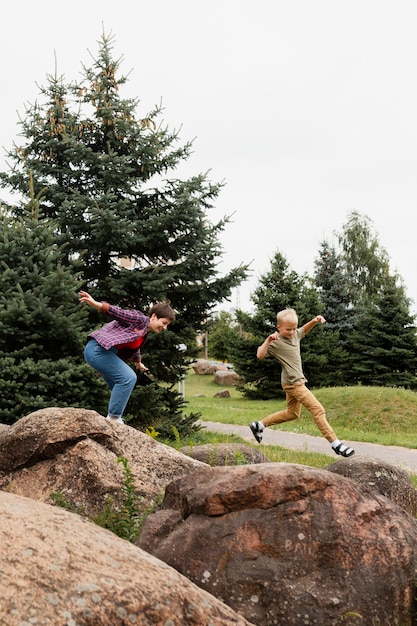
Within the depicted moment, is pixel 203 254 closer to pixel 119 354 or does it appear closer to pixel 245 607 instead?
pixel 119 354

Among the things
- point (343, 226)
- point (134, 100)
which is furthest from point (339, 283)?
point (134, 100)

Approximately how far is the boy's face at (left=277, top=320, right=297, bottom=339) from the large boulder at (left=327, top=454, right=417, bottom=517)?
308 cm

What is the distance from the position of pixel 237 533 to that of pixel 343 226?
38.9 metres

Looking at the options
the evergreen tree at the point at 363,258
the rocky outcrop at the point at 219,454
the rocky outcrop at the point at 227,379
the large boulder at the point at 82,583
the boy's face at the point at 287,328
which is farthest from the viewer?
the evergreen tree at the point at 363,258

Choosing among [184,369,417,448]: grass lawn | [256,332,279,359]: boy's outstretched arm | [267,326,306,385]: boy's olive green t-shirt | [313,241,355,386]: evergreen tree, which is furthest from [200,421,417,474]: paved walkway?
[313,241,355,386]: evergreen tree

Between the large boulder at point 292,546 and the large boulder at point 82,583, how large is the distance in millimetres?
556

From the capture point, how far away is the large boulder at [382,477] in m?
5.24

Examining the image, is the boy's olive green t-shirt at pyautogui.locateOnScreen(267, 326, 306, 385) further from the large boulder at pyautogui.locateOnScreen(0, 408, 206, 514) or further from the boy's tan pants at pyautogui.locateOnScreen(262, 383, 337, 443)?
the large boulder at pyautogui.locateOnScreen(0, 408, 206, 514)

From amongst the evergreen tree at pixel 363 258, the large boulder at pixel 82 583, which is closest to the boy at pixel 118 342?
the large boulder at pixel 82 583

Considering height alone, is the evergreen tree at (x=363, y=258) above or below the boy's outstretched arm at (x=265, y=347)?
above

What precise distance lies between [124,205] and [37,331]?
2622 millimetres

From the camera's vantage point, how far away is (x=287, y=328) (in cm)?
841

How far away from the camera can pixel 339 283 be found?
30312mm

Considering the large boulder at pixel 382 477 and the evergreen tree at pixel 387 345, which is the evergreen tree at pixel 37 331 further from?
the evergreen tree at pixel 387 345
